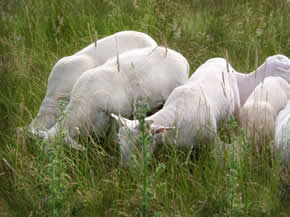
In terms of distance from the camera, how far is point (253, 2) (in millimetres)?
5977

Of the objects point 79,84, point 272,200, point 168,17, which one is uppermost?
point 168,17

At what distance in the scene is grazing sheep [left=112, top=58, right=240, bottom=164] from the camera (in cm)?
274

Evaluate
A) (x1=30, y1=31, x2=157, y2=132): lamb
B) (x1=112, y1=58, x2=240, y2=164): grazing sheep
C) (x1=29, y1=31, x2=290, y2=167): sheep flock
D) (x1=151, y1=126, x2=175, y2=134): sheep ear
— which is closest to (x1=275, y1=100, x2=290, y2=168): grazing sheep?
(x1=29, y1=31, x2=290, y2=167): sheep flock

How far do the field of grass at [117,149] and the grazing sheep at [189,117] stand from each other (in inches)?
4.8

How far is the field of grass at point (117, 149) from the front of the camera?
2.33m

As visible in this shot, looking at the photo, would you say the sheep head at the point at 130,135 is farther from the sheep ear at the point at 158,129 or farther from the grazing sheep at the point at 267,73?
the grazing sheep at the point at 267,73

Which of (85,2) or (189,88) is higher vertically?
(85,2)

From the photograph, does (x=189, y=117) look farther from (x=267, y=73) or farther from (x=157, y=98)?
(x=267, y=73)

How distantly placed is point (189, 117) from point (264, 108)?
713 mm

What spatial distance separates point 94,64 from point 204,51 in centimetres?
152

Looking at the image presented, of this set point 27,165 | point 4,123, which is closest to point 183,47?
point 4,123

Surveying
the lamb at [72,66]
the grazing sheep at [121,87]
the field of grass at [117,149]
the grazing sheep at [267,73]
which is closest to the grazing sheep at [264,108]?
the grazing sheep at [267,73]

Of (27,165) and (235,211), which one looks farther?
(27,165)

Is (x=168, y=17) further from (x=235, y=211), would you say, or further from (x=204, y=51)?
(x=235, y=211)
